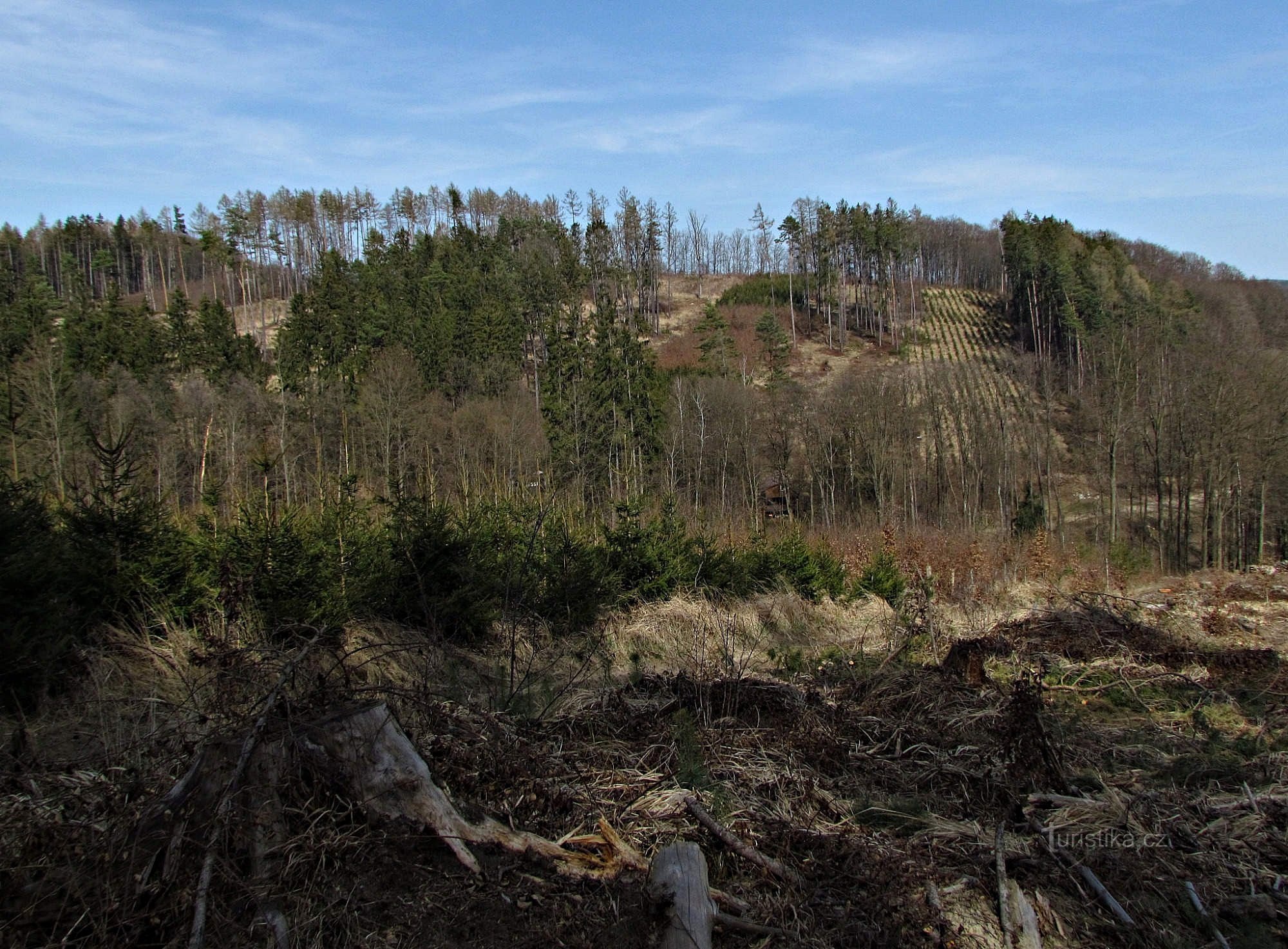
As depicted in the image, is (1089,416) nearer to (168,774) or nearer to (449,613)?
(449,613)

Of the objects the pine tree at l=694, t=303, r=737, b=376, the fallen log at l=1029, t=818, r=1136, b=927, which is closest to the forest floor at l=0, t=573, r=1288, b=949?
the fallen log at l=1029, t=818, r=1136, b=927

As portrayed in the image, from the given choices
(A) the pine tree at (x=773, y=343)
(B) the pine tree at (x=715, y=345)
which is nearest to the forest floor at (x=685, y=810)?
(B) the pine tree at (x=715, y=345)

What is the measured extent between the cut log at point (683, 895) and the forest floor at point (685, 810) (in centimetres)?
10

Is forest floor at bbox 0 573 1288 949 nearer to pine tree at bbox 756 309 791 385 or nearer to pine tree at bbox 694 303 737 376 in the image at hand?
pine tree at bbox 694 303 737 376

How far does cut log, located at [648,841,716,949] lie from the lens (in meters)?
2.76

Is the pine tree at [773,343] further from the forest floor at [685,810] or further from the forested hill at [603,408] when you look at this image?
the forest floor at [685,810]

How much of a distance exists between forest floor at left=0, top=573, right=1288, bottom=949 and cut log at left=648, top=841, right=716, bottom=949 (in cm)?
10

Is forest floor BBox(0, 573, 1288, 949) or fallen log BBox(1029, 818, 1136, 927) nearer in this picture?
forest floor BBox(0, 573, 1288, 949)

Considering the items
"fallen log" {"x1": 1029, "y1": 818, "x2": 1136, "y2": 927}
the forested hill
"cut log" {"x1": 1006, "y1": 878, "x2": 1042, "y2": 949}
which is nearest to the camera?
"cut log" {"x1": 1006, "y1": 878, "x2": 1042, "y2": 949}

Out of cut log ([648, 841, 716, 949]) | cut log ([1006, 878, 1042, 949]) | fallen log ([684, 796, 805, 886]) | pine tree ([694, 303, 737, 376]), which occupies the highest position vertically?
pine tree ([694, 303, 737, 376])

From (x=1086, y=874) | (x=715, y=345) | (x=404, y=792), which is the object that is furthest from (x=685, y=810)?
(x=715, y=345)

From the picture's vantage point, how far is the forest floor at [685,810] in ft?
9.31

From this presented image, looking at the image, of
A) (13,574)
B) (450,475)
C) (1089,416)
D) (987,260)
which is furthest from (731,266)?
(13,574)

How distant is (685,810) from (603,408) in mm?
35661
